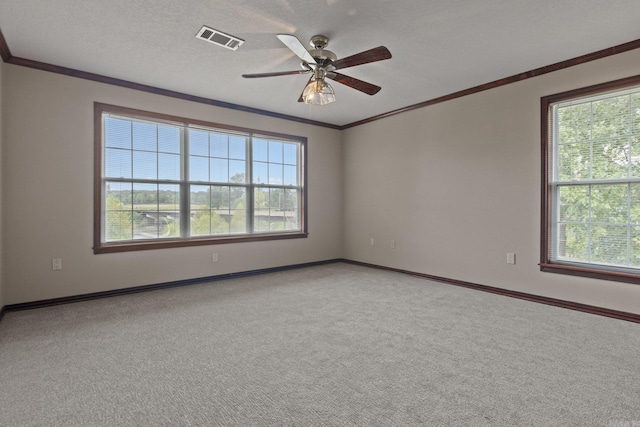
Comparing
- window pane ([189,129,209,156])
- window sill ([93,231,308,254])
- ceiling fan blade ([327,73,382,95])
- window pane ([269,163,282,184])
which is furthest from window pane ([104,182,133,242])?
ceiling fan blade ([327,73,382,95])

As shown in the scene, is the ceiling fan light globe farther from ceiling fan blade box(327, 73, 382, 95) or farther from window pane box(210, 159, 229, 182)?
window pane box(210, 159, 229, 182)

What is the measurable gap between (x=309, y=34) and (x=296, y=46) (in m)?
0.35

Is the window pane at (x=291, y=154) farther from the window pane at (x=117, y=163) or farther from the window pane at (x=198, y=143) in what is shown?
the window pane at (x=117, y=163)

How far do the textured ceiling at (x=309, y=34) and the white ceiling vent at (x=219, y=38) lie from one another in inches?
2.3

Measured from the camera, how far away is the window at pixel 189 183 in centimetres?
396

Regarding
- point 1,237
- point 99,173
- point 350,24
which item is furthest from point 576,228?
point 1,237

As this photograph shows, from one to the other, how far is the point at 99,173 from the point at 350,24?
127 inches

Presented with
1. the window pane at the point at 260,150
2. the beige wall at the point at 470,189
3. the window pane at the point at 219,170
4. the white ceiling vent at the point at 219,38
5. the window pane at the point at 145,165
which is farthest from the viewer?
the window pane at the point at 260,150

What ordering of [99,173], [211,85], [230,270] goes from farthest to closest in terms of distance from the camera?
[230,270], [211,85], [99,173]

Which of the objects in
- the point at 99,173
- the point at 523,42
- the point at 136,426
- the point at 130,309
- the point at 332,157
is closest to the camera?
the point at 136,426

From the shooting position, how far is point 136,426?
1.57 m

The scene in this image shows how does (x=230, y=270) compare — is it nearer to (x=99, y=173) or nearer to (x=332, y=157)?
(x=99, y=173)

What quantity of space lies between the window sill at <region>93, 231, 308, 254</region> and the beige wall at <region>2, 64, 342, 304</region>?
7 cm

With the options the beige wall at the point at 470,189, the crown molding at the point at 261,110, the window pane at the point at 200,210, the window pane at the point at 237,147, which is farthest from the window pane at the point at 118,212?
the beige wall at the point at 470,189
